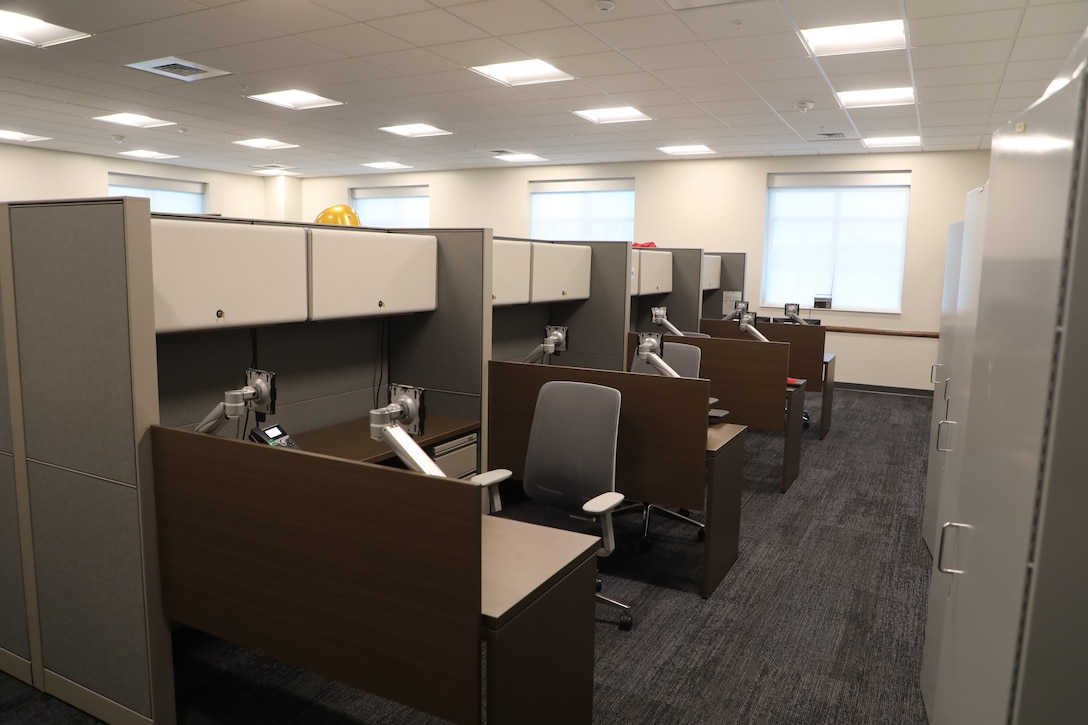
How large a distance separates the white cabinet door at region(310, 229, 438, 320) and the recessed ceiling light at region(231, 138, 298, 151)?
6.41 meters

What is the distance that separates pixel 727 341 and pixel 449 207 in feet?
24.2

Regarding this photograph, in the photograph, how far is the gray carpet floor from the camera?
2250 millimetres

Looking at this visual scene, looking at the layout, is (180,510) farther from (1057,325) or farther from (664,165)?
(664,165)

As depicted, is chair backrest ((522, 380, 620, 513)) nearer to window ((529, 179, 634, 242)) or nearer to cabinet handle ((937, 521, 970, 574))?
cabinet handle ((937, 521, 970, 574))

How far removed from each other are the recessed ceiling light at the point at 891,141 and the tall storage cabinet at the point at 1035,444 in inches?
265

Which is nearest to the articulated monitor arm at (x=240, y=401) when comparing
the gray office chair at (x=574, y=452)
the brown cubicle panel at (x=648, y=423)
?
the gray office chair at (x=574, y=452)

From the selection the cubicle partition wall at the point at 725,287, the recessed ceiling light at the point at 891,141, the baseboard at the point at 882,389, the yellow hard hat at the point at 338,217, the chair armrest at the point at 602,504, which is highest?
the recessed ceiling light at the point at 891,141

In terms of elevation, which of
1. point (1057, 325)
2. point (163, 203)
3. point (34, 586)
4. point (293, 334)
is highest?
point (163, 203)

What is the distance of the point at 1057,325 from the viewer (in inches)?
39.6

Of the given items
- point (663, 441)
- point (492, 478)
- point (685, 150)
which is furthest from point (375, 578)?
point (685, 150)

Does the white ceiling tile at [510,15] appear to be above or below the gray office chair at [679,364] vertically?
above

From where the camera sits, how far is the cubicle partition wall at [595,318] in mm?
4137

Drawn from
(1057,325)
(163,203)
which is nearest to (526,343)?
(1057,325)

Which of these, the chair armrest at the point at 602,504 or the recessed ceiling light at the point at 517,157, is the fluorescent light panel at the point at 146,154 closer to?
the recessed ceiling light at the point at 517,157
